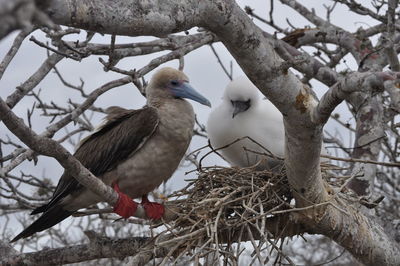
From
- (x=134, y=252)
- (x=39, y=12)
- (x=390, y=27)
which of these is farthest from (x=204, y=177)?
(x=39, y=12)

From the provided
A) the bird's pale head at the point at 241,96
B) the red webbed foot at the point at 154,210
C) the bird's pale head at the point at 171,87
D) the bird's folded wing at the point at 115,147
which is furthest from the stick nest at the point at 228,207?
the bird's pale head at the point at 241,96

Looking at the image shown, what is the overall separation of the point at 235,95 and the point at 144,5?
Answer: 8.50 feet

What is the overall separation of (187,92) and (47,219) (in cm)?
130

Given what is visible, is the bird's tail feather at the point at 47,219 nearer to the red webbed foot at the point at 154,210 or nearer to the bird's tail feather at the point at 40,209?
the bird's tail feather at the point at 40,209

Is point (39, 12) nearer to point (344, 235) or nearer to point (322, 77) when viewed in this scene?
point (344, 235)

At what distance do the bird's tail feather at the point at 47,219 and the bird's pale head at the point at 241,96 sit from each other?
1453 millimetres

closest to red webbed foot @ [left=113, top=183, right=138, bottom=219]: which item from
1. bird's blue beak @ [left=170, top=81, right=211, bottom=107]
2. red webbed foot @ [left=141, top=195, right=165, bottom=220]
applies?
red webbed foot @ [left=141, top=195, right=165, bottom=220]

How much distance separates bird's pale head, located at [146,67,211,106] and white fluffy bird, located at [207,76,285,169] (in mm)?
409

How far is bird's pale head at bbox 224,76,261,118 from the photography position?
4.96 metres

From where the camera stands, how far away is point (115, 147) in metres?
4.26

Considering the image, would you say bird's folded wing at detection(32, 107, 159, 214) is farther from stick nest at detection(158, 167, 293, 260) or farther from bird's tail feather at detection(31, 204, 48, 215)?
stick nest at detection(158, 167, 293, 260)

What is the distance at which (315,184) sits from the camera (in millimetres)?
3609

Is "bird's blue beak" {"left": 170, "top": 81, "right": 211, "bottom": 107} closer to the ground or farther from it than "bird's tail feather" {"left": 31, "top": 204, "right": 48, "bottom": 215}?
farther from it

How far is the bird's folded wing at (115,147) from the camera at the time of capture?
13.8 ft
